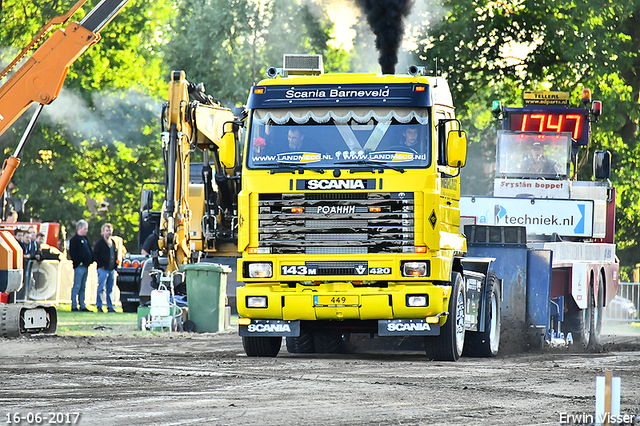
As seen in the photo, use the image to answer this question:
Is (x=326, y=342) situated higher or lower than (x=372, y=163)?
lower

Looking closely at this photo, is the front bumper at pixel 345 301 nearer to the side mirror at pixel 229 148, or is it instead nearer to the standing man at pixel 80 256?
the side mirror at pixel 229 148

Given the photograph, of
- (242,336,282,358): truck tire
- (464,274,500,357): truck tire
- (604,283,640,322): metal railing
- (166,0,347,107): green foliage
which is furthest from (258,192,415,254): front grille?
(166,0,347,107): green foliage

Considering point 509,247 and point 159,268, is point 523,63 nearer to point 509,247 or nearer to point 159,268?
point 159,268

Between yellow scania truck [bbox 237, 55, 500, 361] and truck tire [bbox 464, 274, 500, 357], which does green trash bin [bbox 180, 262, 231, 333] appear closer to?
truck tire [bbox 464, 274, 500, 357]

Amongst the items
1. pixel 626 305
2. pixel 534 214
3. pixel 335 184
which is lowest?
pixel 626 305

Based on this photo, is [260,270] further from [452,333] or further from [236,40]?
[236,40]

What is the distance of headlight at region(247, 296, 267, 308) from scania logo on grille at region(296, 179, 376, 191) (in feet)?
4.60

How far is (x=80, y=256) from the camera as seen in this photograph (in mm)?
27688

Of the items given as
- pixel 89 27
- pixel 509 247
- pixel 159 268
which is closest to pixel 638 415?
pixel 509 247

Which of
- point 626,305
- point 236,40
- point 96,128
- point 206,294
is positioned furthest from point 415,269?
point 236,40

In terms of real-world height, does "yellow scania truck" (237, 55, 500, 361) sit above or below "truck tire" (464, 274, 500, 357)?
above

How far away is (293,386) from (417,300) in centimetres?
302

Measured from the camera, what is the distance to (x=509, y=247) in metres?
17.5

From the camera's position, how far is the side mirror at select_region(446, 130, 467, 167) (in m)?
14.3
